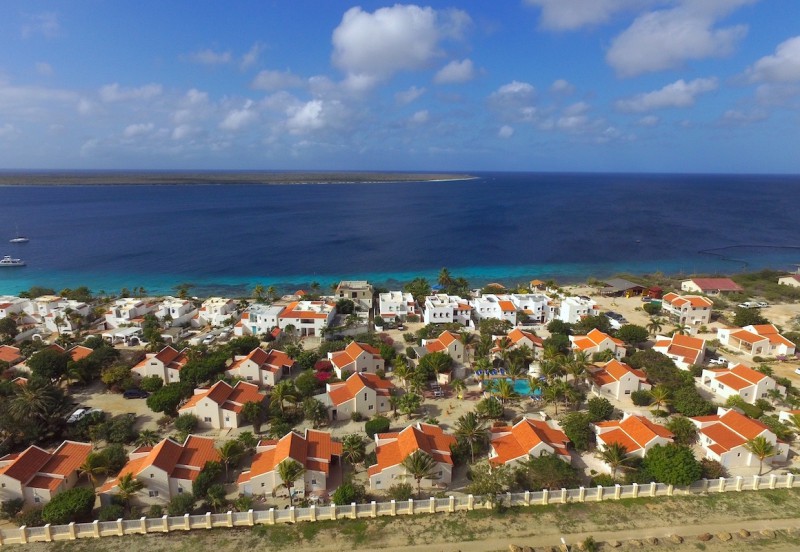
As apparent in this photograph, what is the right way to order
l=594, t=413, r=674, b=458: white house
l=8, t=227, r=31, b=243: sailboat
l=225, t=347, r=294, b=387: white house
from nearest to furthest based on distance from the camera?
l=594, t=413, r=674, b=458: white house < l=225, t=347, r=294, b=387: white house < l=8, t=227, r=31, b=243: sailboat

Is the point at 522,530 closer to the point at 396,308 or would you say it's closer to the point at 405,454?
the point at 405,454

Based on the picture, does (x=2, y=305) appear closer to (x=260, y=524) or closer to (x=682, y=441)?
(x=260, y=524)

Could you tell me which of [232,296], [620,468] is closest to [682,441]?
[620,468]

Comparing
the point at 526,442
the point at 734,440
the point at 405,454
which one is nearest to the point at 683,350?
the point at 734,440

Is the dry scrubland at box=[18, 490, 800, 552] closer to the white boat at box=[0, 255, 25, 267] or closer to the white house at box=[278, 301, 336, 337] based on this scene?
the white house at box=[278, 301, 336, 337]

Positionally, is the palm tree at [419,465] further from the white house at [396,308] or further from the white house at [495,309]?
the white house at [396,308]

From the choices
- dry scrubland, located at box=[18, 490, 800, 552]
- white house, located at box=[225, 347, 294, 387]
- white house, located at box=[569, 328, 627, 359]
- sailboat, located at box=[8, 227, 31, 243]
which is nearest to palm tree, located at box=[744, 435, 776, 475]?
dry scrubland, located at box=[18, 490, 800, 552]
